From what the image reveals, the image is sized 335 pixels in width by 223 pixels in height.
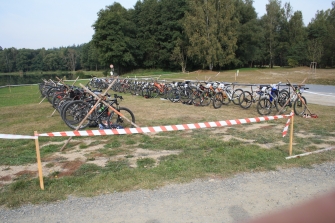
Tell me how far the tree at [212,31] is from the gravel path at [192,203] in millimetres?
37986

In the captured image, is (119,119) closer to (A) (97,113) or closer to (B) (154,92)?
Result: (A) (97,113)

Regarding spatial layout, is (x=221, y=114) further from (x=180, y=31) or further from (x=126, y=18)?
(x=126, y=18)

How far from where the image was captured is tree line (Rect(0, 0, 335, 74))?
42094 millimetres

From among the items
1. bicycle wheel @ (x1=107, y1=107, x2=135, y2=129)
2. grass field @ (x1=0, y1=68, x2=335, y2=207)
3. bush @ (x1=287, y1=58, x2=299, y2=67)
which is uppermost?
bush @ (x1=287, y1=58, x2=299, y2=67)

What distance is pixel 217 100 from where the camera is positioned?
10.8 metres

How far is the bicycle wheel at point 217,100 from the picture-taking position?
10.8 meters

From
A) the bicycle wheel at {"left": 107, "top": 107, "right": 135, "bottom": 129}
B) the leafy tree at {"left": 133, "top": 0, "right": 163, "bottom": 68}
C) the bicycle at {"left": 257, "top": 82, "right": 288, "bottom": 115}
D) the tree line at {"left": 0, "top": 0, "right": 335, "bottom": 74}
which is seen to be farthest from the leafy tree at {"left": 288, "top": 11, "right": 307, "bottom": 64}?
the bicycle wheel at {"left": 107, "top": 107, "right": 135, "bottom": 129}

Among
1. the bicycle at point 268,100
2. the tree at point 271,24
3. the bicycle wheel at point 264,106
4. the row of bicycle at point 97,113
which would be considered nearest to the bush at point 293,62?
the tree at point 271,24

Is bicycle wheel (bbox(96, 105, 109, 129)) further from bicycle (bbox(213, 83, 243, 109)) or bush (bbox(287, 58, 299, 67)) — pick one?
bush (bbox(287, 58, 299, 67))

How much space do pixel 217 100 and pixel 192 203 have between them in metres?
7.99

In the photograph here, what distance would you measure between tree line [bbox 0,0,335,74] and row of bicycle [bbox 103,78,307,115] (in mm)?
28134

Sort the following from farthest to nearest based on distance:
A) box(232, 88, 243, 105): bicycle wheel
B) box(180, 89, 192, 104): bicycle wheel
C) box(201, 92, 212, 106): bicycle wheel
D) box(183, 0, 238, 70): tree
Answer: box(183, 0, 238, 70): tree
box(180, 89, 192, 104): bicycle wheel
box(201, 92, 212, 106): bicycle wheel
box(232, 88, 243, 105): bicycle wheel

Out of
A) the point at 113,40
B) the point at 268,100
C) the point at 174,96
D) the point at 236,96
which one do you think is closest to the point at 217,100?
the point at 236,96

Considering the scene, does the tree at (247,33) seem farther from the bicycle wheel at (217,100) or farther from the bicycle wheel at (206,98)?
the bicycle wheel at (217,100)
